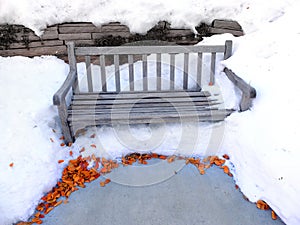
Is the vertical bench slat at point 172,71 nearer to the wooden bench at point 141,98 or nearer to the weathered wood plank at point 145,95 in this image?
the wooden bench at point 141,98

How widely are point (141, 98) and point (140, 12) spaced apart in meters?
1.34

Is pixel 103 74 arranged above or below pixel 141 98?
above

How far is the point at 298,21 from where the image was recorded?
9.99 feet

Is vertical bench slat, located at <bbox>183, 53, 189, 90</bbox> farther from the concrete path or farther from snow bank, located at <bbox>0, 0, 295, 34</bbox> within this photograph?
the concrete path

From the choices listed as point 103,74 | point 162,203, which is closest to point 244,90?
point 162,203

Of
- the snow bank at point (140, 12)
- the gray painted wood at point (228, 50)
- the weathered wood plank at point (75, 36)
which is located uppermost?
the snow bank at point (140, 12)

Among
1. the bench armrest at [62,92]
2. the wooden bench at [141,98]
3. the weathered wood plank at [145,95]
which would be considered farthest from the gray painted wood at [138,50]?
the weathered wood plank at [145,95]

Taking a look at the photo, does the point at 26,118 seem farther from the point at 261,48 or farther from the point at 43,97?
the point at 261,48

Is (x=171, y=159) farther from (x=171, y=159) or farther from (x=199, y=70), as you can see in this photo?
(x=199, y=70)

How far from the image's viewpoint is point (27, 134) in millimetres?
2549

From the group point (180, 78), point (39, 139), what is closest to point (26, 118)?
point (39, 139)

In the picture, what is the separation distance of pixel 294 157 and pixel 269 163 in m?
0.20

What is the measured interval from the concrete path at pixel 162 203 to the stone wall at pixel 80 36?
1.95 m

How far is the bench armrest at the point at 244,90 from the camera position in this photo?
2.48m
